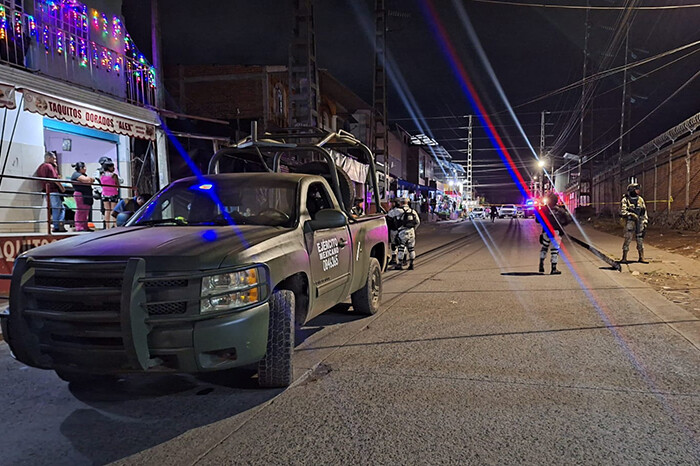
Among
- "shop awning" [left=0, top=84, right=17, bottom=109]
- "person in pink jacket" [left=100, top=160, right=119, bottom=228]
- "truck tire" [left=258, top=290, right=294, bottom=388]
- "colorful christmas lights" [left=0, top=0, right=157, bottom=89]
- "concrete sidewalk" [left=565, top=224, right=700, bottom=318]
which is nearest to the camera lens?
"truck tire" [left=258, top=290, right=294, bottom=388]

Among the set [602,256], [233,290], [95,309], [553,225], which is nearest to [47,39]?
[95,309]

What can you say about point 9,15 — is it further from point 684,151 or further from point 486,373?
point 684,151

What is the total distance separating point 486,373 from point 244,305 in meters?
2.32

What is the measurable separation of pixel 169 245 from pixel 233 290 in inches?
23.6

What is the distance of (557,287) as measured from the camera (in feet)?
29.2

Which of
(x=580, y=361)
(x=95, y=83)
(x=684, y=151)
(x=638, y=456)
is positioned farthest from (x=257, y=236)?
(x=684, y=151)

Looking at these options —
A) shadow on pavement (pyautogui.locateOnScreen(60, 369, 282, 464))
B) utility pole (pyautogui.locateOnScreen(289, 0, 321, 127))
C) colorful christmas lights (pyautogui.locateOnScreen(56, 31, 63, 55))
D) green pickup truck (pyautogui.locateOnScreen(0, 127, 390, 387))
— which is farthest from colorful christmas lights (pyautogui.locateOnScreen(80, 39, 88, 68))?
shadow on pavement (pyautogui.locateOnScreen(60, 369, 282, 464))

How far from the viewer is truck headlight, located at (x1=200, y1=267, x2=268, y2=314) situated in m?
3.28

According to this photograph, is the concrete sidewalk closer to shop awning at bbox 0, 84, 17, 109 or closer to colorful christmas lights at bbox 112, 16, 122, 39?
shop awning at bbox 0, 84, 17, 109

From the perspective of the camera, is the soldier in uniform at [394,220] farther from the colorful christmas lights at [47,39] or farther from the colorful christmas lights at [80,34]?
the colorful christmas lights at [47,39]

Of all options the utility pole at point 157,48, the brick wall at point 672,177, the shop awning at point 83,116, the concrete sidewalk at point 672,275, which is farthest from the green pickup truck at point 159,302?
the brick wall at point 672,177

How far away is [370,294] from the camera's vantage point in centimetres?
654

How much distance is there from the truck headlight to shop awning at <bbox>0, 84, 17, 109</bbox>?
24.3 ft

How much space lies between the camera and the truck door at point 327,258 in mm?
A: 4633
